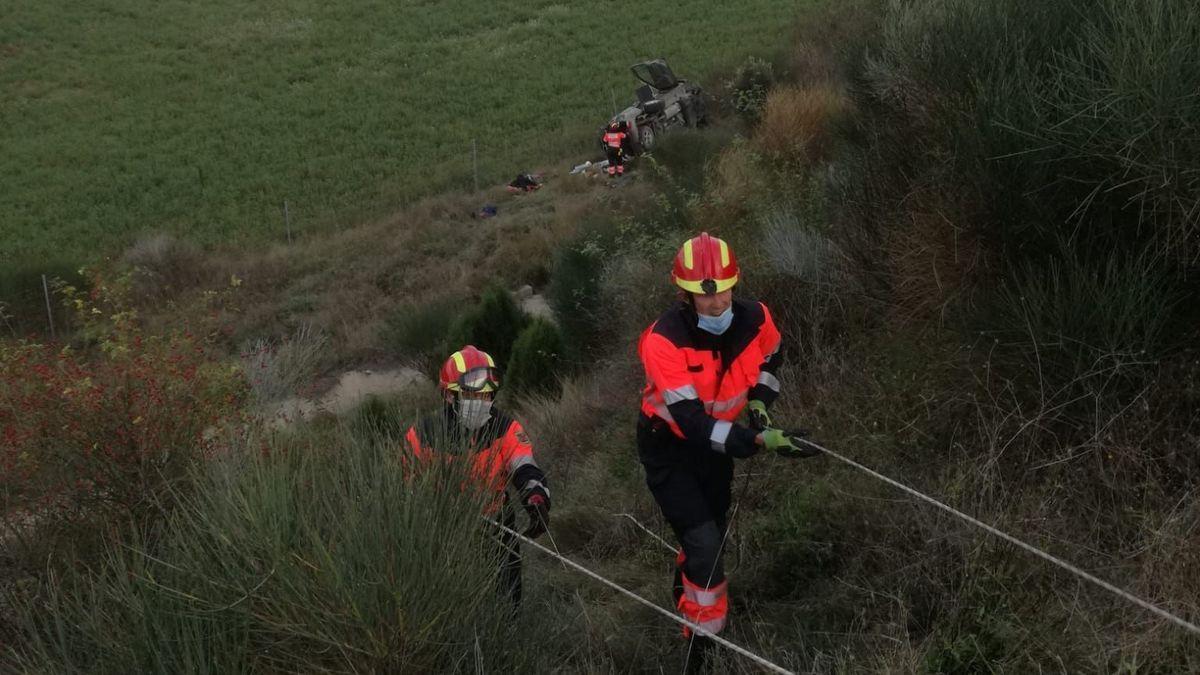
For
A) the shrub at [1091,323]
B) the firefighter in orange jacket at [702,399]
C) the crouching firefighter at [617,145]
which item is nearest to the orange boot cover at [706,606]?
the firefighter in orange jacket at [702,399]

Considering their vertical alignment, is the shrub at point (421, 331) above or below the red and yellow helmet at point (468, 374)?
below

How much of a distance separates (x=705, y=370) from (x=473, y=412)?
113 cm

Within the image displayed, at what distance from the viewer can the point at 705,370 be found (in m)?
4.45

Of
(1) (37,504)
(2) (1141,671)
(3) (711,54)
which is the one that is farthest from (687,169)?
(3) (711,54)

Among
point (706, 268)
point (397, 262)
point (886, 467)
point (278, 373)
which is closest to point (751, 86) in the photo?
point (397, 262)

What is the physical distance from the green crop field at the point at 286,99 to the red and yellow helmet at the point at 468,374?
68.0 feet

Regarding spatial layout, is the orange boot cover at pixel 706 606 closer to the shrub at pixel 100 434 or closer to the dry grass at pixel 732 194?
the shrub at pixel 100 434

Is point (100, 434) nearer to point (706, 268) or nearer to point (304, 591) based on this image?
point (304, 591)

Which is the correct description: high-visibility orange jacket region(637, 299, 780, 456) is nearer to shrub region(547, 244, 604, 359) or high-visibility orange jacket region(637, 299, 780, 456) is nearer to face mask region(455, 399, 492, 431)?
face mask region(455, 399, 492, 431)

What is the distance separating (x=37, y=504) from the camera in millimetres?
Answer: 5254

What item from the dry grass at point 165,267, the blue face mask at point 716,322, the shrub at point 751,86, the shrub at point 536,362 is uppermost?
the blue face mask at point 716,322

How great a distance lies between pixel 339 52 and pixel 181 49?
240 inches

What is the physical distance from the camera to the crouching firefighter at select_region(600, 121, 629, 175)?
68.4 ft

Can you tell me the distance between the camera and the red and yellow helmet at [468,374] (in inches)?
193
